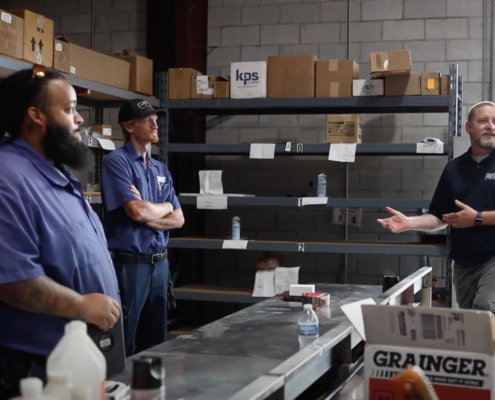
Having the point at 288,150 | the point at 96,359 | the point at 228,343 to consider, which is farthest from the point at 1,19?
the point at 96,359

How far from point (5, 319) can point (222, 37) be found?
4.34m

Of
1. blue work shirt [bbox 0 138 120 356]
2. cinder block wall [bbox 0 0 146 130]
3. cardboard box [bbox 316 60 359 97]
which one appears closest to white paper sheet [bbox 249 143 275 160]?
cardboard box [bbox 316 60 359 97]

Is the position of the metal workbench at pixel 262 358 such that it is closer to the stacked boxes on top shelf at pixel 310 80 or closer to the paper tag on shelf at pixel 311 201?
the paper tag on shelf at pixel 311 201

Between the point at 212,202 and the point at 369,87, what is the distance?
4.51 ft

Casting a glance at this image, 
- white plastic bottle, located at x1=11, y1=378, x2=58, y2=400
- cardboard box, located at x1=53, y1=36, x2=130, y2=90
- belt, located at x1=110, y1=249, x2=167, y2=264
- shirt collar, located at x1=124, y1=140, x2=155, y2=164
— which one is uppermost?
cardboard box, located at x1=53, y1=36, x2=130, y2=90

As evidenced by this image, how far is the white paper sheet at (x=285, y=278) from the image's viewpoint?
16.5ft

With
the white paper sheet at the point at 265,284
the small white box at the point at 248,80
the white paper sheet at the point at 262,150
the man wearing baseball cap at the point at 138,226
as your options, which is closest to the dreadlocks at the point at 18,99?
the man wearing baseball cap at the point at 138,226

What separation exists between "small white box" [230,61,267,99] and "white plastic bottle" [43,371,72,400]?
407cm

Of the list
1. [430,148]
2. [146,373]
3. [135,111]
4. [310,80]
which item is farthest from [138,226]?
[430,148]

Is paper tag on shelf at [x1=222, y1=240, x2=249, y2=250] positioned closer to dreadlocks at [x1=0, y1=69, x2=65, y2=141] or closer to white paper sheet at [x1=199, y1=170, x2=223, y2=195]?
white paper sheet at [x1=199, y1=170, x2=223, y2=195]

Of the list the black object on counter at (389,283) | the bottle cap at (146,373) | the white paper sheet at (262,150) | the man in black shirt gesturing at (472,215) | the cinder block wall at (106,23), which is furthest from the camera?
the cinder block wall at (106,23)

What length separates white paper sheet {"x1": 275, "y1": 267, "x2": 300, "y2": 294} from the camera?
5020mm

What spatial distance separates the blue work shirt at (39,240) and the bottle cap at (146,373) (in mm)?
414

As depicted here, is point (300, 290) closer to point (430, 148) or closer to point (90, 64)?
point (430, 148)
